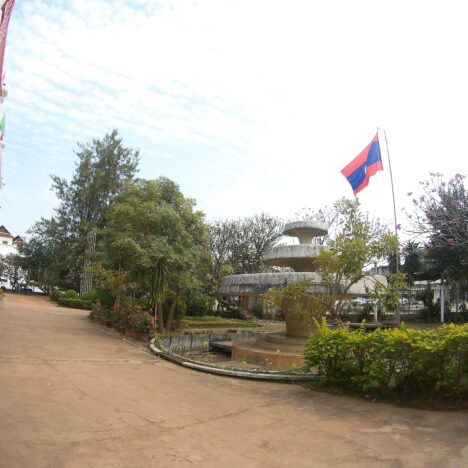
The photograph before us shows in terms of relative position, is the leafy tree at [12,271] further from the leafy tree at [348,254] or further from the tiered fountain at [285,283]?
the leafy tree at [348,254]

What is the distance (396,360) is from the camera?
574cm

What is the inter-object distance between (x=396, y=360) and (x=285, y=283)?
3224 millimetres

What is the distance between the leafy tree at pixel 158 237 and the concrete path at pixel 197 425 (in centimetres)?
487

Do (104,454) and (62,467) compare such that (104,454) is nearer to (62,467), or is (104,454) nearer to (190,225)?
(62,467)

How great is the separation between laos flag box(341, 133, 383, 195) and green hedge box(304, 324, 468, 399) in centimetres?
824

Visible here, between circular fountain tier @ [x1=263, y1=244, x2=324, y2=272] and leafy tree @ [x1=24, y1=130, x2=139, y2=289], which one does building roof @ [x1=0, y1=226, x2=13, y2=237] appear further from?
circular fountain tier @ [x1=263, y1=244, x2=324, y2=272]

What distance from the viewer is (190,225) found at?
1369 cm

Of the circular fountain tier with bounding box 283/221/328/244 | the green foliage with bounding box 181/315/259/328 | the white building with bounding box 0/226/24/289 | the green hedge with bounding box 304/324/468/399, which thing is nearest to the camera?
the green hedge with bounding box 304/324/468/399

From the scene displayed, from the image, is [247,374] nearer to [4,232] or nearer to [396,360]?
[396,360]

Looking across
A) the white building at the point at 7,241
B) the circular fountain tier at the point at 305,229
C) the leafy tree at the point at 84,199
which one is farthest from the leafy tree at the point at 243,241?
the white building at the point at 7,241

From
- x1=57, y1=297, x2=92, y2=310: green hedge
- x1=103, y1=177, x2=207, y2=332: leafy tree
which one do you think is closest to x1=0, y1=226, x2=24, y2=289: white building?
x1=57, y1=297, x2=92, y2=310: green hedge

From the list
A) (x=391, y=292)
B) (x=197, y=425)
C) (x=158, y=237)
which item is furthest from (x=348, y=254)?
(x=158, y=237)

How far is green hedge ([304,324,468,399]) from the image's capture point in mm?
5246

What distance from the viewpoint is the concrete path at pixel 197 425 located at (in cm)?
371
